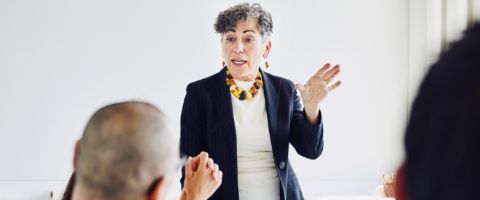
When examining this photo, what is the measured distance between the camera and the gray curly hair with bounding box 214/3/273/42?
1.95 meters

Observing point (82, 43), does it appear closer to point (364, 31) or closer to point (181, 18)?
point (181, 18)

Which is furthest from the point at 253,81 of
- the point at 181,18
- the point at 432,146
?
the point at 181,18

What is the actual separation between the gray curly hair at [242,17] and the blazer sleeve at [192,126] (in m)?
0.30

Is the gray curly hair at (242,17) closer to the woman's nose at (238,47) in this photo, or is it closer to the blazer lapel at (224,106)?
the woman's nose at (238,47)

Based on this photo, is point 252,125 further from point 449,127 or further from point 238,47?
point 449,127

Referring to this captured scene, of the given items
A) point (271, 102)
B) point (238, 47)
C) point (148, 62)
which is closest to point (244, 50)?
point (238, 47)

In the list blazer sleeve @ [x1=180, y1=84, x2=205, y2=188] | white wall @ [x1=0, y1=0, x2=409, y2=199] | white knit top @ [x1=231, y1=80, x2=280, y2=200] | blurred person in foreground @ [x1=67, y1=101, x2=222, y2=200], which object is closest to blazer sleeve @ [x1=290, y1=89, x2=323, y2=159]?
white knit top @ [x1=231, y1=80, x2=280, y2=200]

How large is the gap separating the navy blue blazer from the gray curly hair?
241 mm

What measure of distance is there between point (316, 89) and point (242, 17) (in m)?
0.44

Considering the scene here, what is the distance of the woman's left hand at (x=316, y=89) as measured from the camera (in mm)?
1719

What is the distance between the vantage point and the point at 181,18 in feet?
11.8

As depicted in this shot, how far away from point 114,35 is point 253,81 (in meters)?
1.93

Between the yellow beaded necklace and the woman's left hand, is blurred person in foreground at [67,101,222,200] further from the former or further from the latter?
the yellow beaded necklace

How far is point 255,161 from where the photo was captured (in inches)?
72.1
